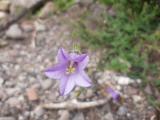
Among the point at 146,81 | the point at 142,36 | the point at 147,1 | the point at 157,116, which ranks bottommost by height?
the point at 157,116

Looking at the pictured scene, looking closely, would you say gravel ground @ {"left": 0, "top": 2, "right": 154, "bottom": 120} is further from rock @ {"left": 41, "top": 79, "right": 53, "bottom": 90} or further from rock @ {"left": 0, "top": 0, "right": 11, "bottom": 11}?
rock @ {"left": 0, "top": 0, "right": 11, "bottom": 11}

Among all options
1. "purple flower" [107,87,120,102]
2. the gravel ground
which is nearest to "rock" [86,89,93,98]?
the gravel ground

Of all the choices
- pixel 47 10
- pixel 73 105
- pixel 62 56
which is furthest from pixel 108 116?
pixel 47 10

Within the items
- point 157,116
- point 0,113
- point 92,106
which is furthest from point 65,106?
point 157,116

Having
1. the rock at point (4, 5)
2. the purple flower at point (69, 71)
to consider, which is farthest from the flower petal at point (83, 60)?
the rock at point (4, 5)

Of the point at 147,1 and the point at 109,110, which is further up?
the point at 147,1

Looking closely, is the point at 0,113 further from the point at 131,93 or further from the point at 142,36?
the point at 142,36

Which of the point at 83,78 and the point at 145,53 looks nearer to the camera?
the point at 83,78
